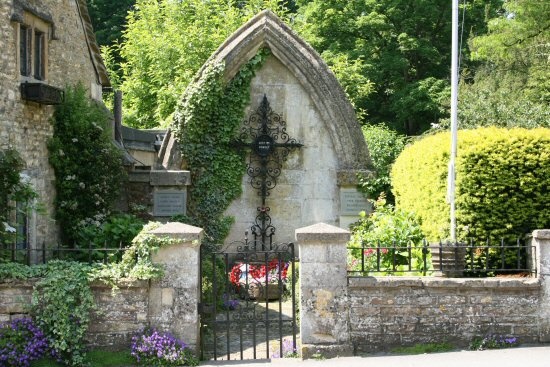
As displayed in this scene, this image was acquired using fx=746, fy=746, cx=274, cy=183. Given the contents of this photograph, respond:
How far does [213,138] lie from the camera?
50.6ft

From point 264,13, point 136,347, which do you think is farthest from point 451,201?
point 264,13

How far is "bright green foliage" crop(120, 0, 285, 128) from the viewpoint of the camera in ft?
83.7

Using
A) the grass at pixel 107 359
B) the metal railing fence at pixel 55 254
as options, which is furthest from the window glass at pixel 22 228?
the grass at pixel 107 359

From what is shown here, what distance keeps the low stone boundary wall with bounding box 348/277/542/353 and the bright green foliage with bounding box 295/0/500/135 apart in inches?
772

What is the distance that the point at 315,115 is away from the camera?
15664 millimetres

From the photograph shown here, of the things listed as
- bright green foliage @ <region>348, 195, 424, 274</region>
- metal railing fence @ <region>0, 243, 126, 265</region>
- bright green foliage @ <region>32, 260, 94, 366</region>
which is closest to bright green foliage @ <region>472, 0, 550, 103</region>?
bright green foliage @ <region>348, 195, 424, 274</region>

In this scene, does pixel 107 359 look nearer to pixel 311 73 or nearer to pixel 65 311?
pixel 65 311

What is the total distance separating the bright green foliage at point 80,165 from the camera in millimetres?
13500

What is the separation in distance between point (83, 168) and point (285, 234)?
4.42m

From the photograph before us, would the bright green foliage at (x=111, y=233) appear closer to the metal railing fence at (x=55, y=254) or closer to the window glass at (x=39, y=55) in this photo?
the metal railing fence at (x=55, y=254)

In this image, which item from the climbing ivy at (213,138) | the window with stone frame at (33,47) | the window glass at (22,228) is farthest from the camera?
the climbing ivy at (213,138)

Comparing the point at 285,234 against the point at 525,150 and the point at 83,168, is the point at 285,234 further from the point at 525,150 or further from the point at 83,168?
the point at 525,150

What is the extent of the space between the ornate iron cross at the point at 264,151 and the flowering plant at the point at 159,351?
21.1 feet

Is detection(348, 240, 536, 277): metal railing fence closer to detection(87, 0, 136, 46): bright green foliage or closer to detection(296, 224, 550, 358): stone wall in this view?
detection(296, 224, 550, 358): stone wall
